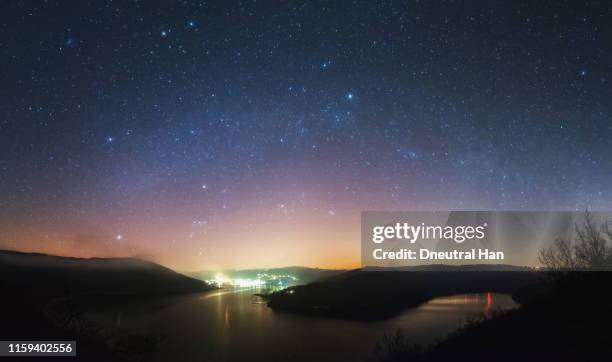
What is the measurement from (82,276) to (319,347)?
Answer: 7762 inches

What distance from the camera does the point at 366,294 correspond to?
80.5 m

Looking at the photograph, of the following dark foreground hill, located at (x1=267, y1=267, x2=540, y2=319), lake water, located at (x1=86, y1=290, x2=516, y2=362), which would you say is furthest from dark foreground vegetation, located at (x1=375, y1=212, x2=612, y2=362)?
dark foreground hill, located at (x1=267, y1=267, x2=540, y2=319)

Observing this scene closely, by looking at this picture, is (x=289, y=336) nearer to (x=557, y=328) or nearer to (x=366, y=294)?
(x=557, y=328)

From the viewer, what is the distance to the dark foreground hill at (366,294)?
71.4 metres

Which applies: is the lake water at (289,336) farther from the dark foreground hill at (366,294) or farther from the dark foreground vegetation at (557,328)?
the dark foreground hill at (366,294)

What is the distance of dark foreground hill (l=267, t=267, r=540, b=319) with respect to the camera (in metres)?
71.4

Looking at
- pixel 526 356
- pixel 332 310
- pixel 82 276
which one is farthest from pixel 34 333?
pixel 82 276

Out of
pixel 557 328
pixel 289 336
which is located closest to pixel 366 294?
pixel 289 336

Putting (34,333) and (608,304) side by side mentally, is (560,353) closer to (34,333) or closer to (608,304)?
(608,304)

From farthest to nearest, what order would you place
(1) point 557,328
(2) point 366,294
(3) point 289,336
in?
(2) point 366,294 < (3) point 289,336 < (1) point 557,328

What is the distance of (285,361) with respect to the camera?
28703mm

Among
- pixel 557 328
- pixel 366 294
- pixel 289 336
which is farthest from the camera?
pixel 366 294

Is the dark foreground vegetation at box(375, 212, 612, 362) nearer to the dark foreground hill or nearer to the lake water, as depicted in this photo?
the lake water

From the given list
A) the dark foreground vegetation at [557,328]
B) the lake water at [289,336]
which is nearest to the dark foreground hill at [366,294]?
the lake water at [289,336]
